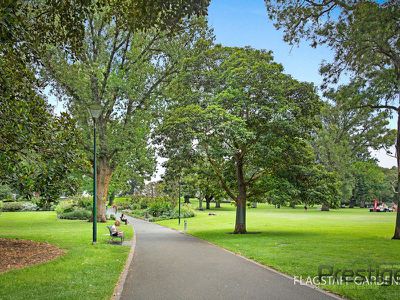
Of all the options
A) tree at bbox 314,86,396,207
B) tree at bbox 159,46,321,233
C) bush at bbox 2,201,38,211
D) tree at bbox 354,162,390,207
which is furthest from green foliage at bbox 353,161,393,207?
bush at bbox 2,201,38,211

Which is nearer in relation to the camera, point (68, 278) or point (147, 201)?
point (68, 278)

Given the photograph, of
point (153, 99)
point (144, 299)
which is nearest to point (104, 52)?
point (153, 99)

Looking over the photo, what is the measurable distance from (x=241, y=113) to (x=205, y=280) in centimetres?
1358

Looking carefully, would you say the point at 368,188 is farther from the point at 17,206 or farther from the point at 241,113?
the point at 17,206

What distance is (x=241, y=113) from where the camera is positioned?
70.6 feet

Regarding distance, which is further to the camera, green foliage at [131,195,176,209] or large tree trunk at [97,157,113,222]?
green foliage at [131,195,176,209]

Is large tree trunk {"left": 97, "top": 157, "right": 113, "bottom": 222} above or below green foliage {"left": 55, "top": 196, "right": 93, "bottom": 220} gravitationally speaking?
above

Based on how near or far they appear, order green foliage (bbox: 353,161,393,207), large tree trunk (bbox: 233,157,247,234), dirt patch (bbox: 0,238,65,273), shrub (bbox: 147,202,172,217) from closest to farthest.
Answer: dirt patch (bbox: 0,238,65,273)
large tree trunk (bbox: 233,157,247,234)
shrub (bbox: 147,202,172,217)
green foliage (bbox: 353,161,393,207)

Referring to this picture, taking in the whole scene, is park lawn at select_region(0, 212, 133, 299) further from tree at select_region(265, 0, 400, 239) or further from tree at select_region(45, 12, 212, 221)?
tree at select_region(45, 12, 212, 221)

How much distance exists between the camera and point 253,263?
12.0 m

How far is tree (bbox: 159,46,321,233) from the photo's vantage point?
19672 millimetres

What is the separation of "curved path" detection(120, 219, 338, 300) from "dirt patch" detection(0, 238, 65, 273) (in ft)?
9.86

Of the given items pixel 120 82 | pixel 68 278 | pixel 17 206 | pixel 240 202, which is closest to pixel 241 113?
pixel 240 202

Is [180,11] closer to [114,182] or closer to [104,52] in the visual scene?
[104,52]
